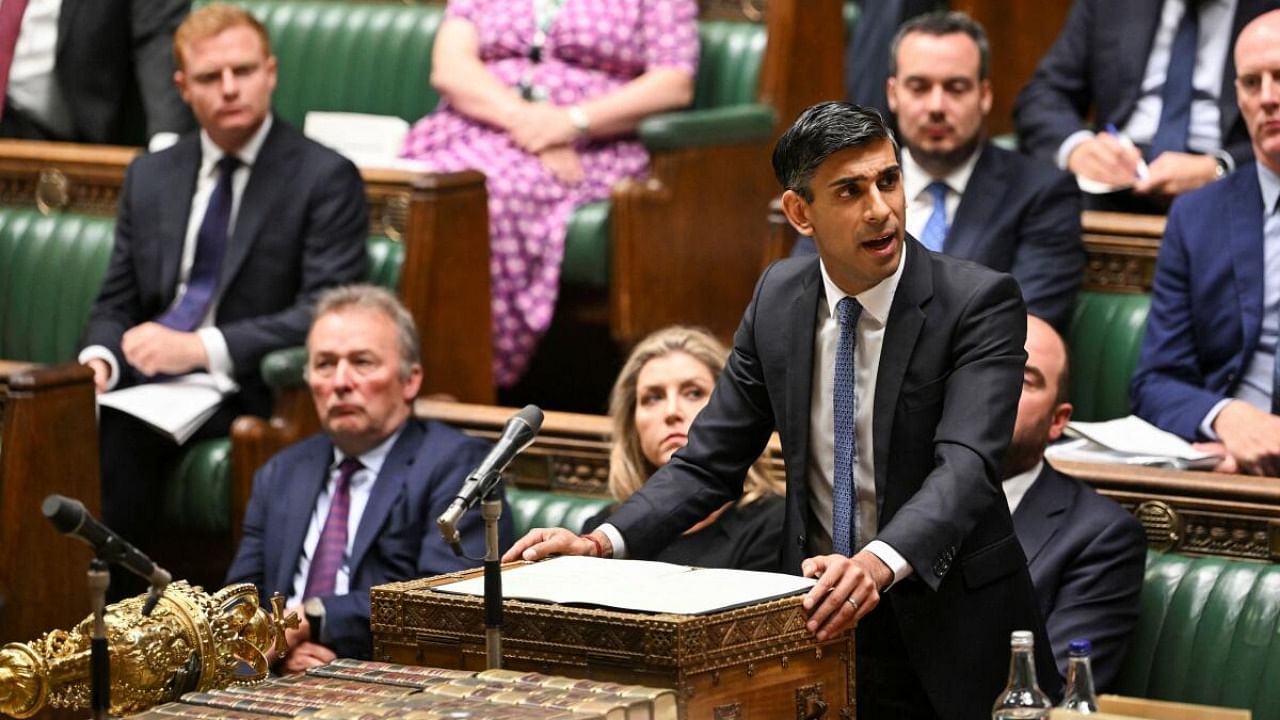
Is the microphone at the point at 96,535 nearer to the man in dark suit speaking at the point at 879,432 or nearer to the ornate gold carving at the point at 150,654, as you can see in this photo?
the ornate gold carving at the point at 150,654

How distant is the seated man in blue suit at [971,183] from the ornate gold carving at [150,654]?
168 centimetres

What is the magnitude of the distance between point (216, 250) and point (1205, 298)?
190 cm

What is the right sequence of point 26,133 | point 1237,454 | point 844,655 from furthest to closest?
point 26,133 → point 1237,454 → point 844,655

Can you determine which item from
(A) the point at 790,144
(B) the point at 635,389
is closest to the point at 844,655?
(A) the point at 790,144

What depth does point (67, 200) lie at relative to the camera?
15.7 feet

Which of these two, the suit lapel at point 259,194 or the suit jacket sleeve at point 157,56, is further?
the suit jacket sleeve at point 157,56

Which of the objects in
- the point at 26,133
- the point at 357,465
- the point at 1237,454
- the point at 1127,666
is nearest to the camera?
the point at 1127,666

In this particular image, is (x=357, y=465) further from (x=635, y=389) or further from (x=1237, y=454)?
(x=1237, y=454)

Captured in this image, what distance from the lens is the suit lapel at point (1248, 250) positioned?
3658 millimetres

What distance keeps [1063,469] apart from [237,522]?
1.63 m

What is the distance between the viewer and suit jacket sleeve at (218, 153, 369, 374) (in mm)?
4215

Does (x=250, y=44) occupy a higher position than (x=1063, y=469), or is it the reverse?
(x=250, y=44)

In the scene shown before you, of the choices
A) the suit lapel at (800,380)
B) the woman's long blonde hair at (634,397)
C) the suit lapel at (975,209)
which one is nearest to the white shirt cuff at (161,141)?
the woman's long blonde hair at (634,397)

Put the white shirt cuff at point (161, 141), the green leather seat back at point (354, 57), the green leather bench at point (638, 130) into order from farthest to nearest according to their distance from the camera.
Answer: the green leather seat back at point (354, 57), the white shirt cuff at point (161, 141), the green leather bench at point (638, 130)
